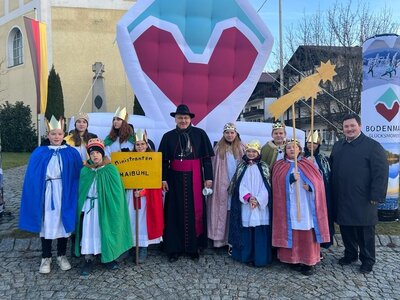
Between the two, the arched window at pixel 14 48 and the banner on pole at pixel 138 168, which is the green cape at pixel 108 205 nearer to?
the banner on pole at pixel 138 168

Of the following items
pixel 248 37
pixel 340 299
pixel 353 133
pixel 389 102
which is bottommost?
pixel 340 299

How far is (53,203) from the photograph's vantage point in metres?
4.35

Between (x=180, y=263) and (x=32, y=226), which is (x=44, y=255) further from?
(x=180, y=263)

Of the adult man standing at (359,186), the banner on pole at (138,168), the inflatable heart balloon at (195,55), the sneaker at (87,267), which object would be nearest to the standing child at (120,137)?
the banner on pole at (138,168)

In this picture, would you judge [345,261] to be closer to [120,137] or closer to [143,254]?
[143,254]

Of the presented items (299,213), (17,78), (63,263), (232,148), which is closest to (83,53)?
(17,78)

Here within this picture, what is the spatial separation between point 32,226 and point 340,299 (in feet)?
10.9

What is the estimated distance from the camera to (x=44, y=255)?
4508 millimetres

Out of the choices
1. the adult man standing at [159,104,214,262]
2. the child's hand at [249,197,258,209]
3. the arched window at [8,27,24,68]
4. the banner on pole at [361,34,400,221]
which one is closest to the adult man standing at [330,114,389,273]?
the child's hand at [249,197,258,209]

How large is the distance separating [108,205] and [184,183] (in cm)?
102

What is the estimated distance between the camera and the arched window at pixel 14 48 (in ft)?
80.8

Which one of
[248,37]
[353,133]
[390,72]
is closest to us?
[353,133]

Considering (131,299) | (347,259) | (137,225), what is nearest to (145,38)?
(137,225)

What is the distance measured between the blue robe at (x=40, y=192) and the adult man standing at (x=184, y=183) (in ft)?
3.68
